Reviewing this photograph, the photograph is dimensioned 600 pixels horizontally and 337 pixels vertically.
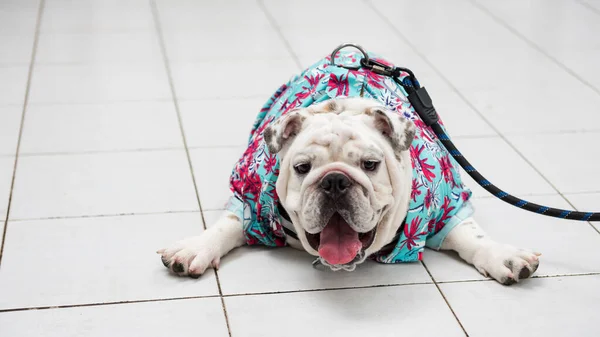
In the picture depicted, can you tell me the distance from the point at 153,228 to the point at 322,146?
29.1 inches

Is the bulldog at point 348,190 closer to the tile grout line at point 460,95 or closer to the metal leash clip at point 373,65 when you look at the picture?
the metal leash clip at point 373,65

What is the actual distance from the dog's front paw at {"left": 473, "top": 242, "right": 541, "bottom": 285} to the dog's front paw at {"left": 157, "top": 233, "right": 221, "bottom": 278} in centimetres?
75

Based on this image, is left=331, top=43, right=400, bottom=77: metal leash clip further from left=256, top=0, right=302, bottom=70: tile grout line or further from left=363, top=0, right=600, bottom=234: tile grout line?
left=256, top=0, right=302, bottom=70: tile grout line

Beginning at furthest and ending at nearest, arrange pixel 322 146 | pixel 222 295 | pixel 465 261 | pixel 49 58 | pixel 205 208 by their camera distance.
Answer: pixel 49 58
pixel 205 208
pixel 465 261
pixel 222 295
pixel 322 146

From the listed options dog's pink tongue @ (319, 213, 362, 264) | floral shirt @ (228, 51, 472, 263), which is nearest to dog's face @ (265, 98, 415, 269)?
dog's pink tongue @ (319, 213, 362, 264)

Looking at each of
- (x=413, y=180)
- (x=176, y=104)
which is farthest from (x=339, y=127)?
(x=176, y=104)

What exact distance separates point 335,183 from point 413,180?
1.04 feet

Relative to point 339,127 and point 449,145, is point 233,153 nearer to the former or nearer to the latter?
point 449,145

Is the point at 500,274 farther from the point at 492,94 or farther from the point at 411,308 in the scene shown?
the point at 492,94

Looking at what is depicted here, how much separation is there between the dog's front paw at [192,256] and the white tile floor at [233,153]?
0.13ft

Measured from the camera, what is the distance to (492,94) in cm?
377

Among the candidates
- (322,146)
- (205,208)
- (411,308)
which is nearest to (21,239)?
(205,208)

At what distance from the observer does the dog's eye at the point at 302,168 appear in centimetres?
Result: 214

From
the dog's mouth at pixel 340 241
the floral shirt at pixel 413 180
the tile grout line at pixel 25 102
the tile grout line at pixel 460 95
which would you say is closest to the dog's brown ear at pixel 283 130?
the floral shirt at pixel 413 180
